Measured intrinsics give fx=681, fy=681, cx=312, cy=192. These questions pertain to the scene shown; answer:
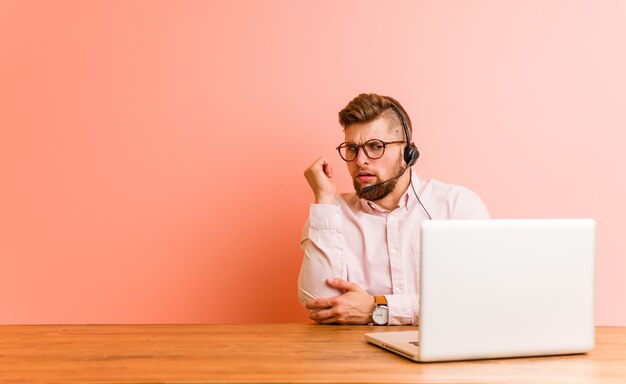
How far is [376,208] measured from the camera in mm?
2670

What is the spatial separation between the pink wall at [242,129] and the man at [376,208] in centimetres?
32

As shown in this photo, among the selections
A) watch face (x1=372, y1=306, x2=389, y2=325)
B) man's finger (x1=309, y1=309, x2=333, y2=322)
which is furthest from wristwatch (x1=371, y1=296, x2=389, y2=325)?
man's finger (x1=309, y1=309, x2=333, y2=322)

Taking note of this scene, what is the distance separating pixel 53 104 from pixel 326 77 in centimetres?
117

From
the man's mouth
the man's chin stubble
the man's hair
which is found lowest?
the man's chin stubble

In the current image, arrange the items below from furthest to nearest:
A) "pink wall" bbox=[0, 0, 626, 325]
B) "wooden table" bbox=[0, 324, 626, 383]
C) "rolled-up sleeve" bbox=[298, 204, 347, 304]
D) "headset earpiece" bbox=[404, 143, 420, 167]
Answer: "pink wall" bbox=[0, 0, 626, 325]
"headset earpiece" bbox=[404, 143, 420, 167]
"rolled-up sleeve" bbox=[298, 204, 347, 304]
"wooden table" bbox=[0, 324, 626, 383]

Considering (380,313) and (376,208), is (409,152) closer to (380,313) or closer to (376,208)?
(376,208)

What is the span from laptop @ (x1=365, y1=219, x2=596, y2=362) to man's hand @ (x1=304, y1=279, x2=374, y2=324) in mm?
557

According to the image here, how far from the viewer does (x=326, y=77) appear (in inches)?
116

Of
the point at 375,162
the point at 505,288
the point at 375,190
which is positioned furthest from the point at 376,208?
the point at 505,288

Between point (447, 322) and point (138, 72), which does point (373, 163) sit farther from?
point (447, 322)

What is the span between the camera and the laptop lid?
4.64 ft

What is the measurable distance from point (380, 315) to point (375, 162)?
27.3 inches

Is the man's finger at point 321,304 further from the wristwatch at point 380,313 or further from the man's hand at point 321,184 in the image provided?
the man's hand at point 321,184

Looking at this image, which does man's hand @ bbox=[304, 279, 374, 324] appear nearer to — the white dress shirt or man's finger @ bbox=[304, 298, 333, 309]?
man's finger @ bbox=[304, 298, 333, 309]
